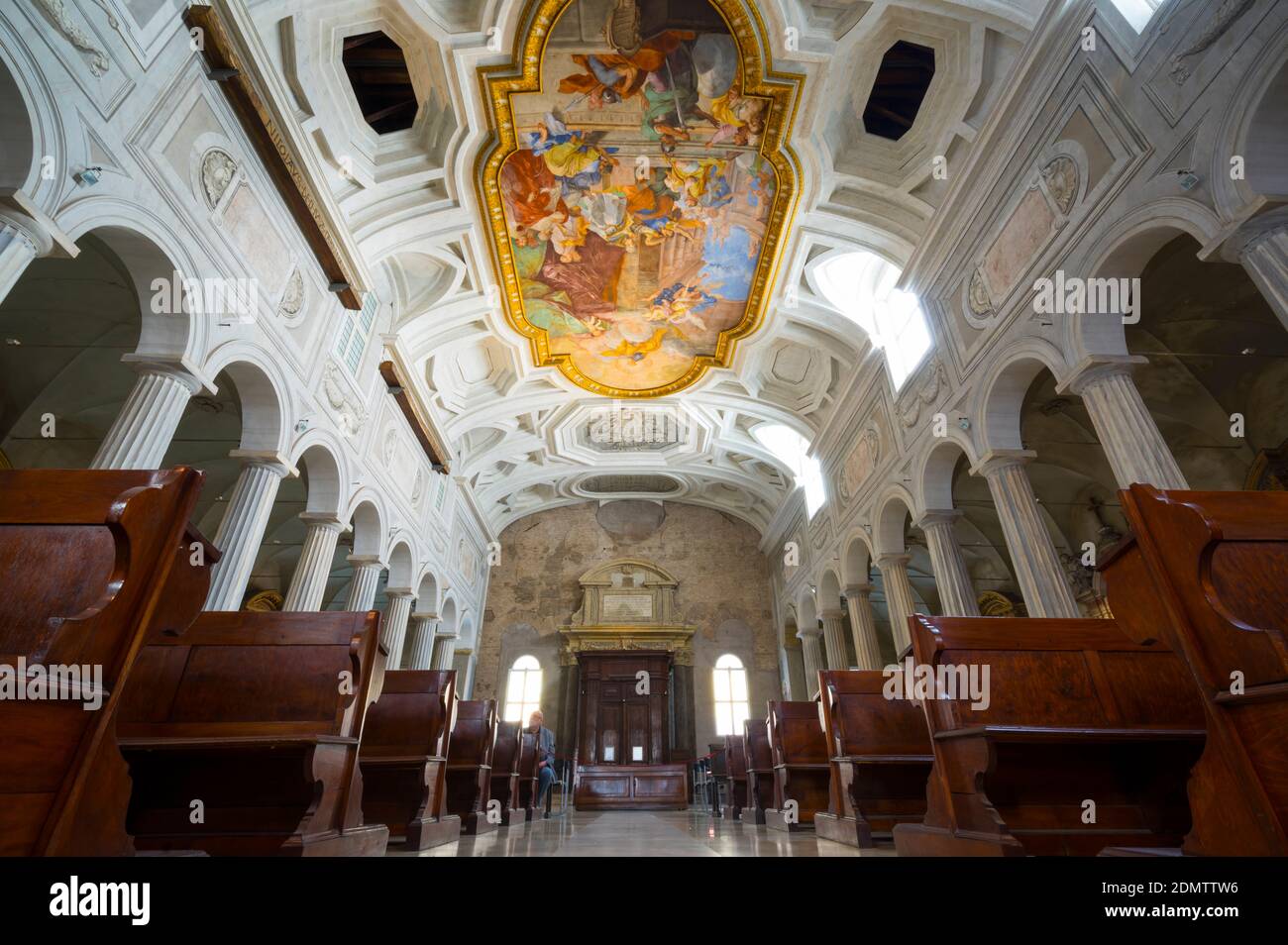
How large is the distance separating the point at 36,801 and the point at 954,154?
398 inches

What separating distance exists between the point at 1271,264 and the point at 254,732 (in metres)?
6.76

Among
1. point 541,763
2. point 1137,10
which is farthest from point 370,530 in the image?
point 1137,10

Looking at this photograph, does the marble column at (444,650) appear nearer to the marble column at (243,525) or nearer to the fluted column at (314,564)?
the fluted column at (314,564)

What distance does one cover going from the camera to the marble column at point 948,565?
8102 mm

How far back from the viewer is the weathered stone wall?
57.7ft

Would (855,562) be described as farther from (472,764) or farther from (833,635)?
(472,764)

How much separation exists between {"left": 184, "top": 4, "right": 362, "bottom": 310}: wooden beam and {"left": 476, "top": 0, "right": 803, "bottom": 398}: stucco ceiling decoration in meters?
2.54

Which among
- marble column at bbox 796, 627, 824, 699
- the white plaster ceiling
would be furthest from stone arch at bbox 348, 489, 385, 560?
marble column at bbox 796, 627, 824, 699

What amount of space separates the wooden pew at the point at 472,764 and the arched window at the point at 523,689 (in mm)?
11526

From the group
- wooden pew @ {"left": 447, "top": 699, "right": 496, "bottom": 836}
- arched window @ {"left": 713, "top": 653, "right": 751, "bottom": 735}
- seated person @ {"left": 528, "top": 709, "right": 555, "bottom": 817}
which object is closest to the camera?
wooden pew @ {"left": 447, "top": 699, "right": 496, "bottom": 836}

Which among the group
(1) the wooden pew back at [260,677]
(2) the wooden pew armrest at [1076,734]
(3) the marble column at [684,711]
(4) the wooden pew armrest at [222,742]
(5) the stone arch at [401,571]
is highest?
(5) the stone arch at [401,571]

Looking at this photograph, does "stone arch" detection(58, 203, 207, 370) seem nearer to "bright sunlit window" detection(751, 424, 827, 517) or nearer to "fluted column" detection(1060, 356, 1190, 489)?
"fluted column" detection(1060, 356, 1190, 489)

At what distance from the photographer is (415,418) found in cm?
1174

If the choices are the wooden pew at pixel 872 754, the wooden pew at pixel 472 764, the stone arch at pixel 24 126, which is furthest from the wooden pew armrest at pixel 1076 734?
the stone arch at pixel 24 126
